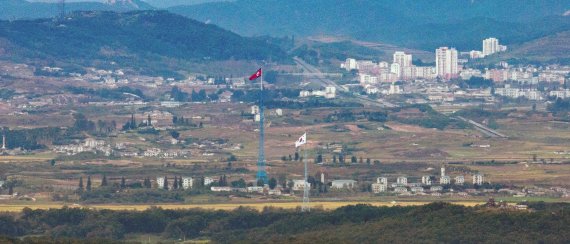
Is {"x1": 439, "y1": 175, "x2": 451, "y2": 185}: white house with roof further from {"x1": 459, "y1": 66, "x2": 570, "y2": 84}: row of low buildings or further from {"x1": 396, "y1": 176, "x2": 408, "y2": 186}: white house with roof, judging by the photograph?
{"x1": 459, "y1": 66, "x2": 570, "y2": 84}: row of low buildings

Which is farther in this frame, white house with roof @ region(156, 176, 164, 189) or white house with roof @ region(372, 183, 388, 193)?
white house with roof @ region(156, 176, 164, 189)

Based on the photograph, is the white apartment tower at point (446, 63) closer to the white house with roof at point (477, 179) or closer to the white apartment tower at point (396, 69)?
the white apartment tower at point (396, 69)

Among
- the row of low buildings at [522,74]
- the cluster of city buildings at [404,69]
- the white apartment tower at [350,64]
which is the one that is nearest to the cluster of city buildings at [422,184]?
the row of low buildings at [522,74]

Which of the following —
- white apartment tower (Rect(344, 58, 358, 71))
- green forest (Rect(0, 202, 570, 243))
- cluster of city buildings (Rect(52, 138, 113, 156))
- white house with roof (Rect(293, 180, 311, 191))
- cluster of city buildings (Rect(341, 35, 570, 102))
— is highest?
white apartment tower (Rect(344, 58, 358, 71))

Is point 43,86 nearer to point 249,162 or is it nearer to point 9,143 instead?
point 9,143

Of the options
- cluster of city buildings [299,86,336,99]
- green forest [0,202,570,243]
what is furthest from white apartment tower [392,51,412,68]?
green forest [0,202,570,243]
